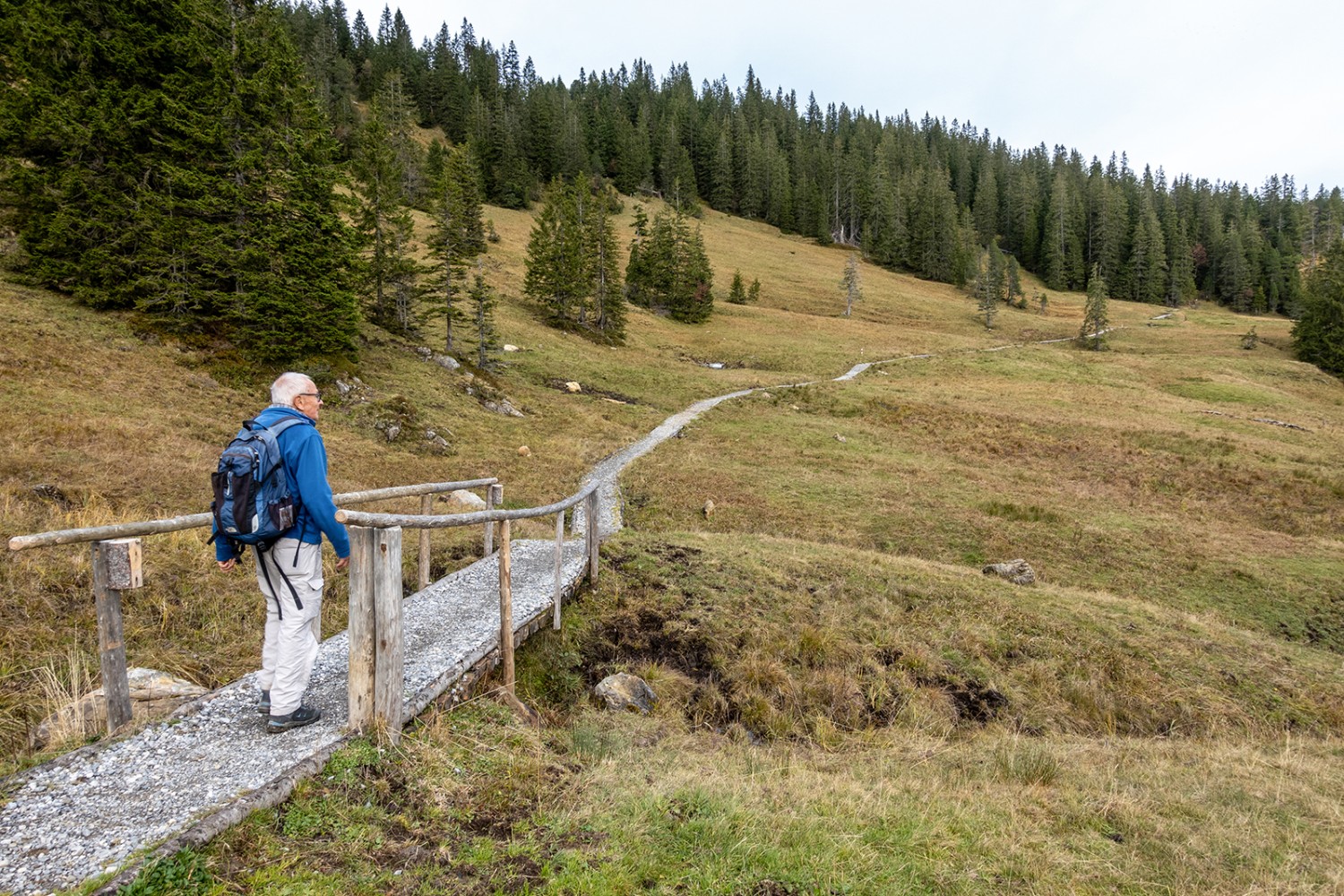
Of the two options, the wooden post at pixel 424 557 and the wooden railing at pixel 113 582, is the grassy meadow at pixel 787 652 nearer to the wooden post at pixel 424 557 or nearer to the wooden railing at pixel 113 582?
the wooden railing at pixel 113 582

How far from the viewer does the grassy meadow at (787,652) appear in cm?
446

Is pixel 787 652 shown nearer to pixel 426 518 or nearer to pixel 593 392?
pixel 426 518

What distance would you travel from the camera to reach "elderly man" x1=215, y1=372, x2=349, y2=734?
494cm

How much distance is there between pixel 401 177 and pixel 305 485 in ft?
128

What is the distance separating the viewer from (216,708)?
5410mm

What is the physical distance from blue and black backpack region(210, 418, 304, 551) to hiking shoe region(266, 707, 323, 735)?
4.80 ft

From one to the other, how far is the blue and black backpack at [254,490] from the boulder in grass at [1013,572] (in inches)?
591

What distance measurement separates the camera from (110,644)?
493 cm

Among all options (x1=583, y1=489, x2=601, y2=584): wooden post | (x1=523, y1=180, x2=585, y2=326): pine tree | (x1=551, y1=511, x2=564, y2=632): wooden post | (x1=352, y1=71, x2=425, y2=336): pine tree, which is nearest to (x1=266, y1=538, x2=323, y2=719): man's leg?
(x1=551, y1=511, x2=564, y2=632): wooden post

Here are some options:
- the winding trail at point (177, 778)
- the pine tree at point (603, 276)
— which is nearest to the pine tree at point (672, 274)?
the pine tree at point (603, 276)

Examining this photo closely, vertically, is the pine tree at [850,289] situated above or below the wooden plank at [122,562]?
above

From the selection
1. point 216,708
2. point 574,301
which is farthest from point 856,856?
point 574,301

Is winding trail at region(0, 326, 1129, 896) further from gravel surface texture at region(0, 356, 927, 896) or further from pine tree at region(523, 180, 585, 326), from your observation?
pine tree at region(523, 180, 585, 326)

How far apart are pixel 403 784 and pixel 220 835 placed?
1180mm
